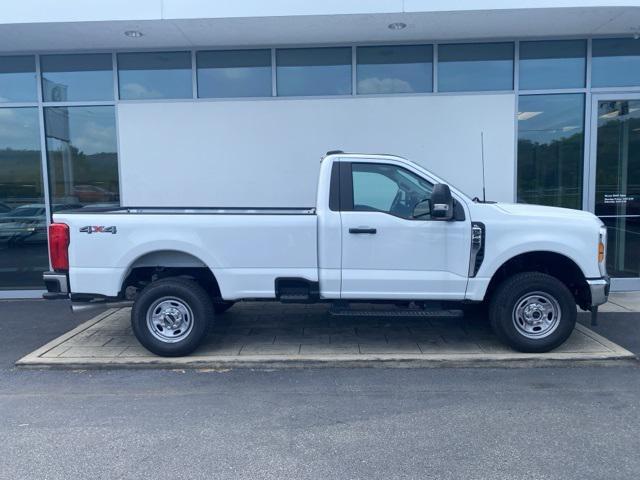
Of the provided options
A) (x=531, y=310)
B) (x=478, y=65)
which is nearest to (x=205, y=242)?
(x=531, y=310)

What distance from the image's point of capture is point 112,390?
17.0ft

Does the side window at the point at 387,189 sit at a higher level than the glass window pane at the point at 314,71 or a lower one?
lower

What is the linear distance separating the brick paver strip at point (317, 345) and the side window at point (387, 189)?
1.58 m

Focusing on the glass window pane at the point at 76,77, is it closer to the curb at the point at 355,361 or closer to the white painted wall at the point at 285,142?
the white painted wall at the point at 285,142

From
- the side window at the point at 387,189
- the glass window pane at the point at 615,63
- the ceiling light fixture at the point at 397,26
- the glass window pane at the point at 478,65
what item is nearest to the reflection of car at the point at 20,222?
the side window at the point at 387,189

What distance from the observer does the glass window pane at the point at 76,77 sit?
945 cm

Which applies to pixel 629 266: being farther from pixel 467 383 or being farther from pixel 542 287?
pixel 467 383

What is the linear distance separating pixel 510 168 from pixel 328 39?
363 cm

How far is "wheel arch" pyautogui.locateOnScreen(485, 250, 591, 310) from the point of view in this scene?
19.4ft

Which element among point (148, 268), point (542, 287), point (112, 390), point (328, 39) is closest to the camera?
point (112, 390)

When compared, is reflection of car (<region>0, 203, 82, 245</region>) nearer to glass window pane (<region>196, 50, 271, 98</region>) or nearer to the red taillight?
glass window pane (<region>196, 50, 271, 98</region>)

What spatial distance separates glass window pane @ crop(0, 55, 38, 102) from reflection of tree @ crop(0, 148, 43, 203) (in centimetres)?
92

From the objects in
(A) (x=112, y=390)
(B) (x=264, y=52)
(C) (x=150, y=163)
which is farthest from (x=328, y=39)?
(A) (x=112, y=390)

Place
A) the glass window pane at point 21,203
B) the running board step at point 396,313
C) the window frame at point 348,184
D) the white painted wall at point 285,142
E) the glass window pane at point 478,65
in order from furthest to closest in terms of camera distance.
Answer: the glass window pane at point 21,203
the glass window pane at point 478,65
the white painted wall at point 285,142
the running board step at point 396,313
the window frame at point 348,184
